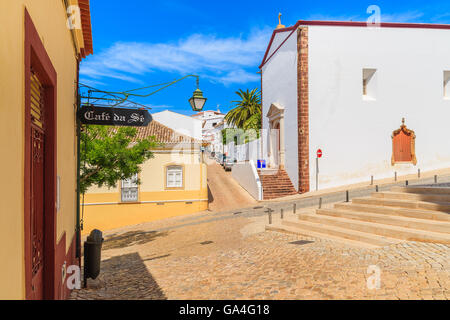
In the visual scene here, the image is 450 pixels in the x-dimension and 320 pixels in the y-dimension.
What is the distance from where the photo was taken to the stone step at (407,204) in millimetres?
7961

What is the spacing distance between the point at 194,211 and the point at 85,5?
47.6 feet

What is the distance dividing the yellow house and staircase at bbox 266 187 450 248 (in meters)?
10.7

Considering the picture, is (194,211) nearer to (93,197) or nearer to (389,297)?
(93,197)

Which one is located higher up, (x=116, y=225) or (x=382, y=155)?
(x=382, y=155)

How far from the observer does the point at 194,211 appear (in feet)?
67.8

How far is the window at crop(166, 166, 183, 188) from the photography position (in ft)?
68.1

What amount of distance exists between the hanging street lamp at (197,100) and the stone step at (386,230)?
475cm

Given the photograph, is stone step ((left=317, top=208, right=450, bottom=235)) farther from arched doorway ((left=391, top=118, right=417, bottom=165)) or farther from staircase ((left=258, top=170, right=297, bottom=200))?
arched doorway ((left=391, top=118, right=417, bottom=165))

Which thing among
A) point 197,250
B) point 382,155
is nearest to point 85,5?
point 197,250

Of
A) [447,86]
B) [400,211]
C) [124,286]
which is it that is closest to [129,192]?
[124,286]

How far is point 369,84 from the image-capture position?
20.8 meters

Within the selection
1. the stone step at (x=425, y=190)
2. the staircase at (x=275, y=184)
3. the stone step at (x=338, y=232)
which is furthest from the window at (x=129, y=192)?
the stone step at (x=425, y=190)

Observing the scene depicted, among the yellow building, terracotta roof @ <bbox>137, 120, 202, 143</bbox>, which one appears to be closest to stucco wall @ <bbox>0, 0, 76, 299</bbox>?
the yellow building
